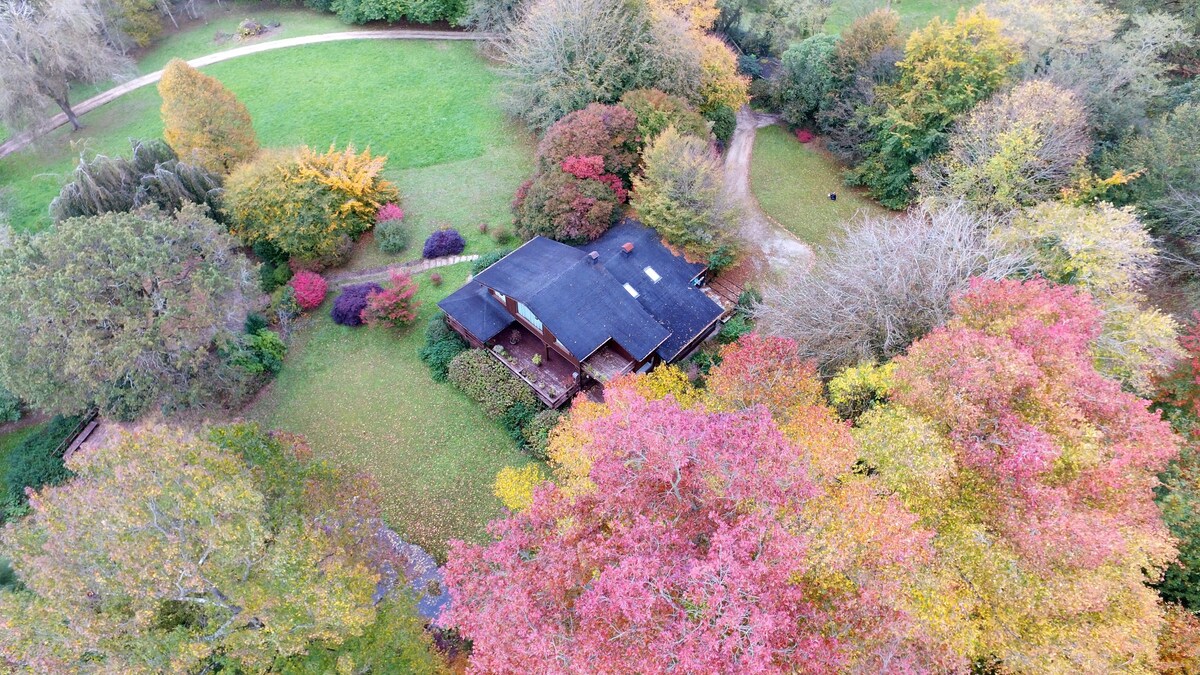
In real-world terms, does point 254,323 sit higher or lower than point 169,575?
lower

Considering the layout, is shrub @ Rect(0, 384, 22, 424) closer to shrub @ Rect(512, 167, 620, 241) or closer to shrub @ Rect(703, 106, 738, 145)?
shrub @ Rect(512, 167, 620, 241)

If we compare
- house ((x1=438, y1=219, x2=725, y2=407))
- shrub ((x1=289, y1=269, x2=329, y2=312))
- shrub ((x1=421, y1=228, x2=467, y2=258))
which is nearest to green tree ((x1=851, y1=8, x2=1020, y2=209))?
house ((x1=438, y1=219, x2=725, y2=407))

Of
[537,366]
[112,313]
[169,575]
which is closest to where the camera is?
[169,575]

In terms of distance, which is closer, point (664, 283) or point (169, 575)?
point (169, 575)

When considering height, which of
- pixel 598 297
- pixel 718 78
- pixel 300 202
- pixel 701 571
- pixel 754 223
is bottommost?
pixel 754 223

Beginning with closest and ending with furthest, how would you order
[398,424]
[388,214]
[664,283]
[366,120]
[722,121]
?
[398,424], [664,283], [388,214], [722,121], [366,120]

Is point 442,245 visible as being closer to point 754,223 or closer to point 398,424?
point 398,424

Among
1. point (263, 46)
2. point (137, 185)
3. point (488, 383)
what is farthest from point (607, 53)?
point (263, 46)
